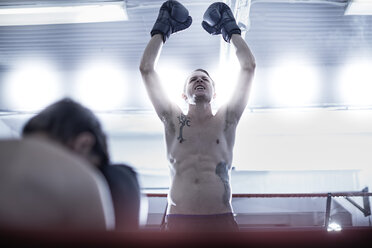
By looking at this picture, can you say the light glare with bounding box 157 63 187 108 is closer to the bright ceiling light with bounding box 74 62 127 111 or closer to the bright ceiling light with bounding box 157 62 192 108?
the bright ceiling light with bounding box 157 62 192 108

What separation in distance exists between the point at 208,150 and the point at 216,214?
386mm

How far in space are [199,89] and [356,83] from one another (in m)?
3.70

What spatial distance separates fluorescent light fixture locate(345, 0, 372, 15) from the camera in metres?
3.75

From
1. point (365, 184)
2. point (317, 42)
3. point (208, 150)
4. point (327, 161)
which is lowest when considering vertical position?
point (208, 150)

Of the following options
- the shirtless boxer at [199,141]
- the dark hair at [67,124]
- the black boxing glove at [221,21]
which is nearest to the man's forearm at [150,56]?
the shirtless boxer at [199,141]

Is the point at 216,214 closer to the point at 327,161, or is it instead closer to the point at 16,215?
the point at 16,215

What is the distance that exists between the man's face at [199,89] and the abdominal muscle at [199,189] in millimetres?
501

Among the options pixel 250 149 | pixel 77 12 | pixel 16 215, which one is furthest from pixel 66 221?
pixel 250 149

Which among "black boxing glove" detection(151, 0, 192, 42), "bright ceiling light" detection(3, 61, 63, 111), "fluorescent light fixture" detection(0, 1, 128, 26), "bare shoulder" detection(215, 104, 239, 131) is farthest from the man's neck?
"bright ceiling light" detection(3, 61, 63, 111)

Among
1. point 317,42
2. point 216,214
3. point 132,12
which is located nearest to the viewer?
point 216,214

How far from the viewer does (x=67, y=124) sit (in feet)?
2.67

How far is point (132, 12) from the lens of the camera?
4121 millimetres

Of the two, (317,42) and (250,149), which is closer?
(317,42)

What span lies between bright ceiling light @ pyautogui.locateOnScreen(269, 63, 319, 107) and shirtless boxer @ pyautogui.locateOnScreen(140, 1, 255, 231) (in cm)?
264
